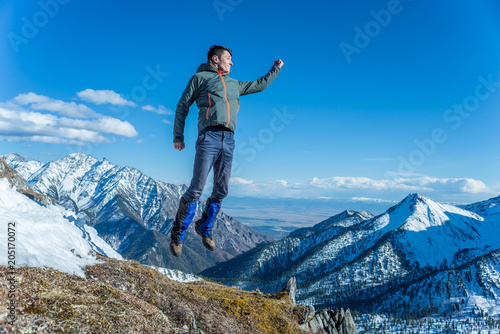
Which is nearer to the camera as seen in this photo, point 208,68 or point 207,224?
point 208,68

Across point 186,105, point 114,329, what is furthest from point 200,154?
point 114,329

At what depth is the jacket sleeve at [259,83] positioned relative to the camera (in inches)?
369

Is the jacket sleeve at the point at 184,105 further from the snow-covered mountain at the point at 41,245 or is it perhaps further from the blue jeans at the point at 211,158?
the snow-covered mountain at the point at 41,245

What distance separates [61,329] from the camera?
544 centimetres

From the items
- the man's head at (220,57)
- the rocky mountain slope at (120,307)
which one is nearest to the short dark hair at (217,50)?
the man's head at (220,57)

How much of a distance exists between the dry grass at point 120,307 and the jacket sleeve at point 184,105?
462 cm

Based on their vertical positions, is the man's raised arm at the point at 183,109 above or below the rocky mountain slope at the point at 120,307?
above

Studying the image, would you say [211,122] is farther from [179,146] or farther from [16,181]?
[16,181]

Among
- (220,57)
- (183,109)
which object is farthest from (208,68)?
(183,109)

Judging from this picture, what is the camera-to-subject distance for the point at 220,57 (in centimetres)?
888

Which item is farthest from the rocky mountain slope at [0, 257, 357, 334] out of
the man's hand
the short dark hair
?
the short dark hair

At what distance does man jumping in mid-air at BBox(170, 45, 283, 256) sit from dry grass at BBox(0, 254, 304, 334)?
2044 mm

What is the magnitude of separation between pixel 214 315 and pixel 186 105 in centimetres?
752

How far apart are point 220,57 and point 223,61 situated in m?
0.15
